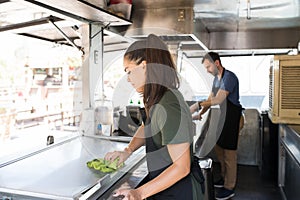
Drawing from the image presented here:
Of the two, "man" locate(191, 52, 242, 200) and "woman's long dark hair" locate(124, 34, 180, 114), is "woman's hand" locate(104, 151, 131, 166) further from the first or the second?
"man" locate(191, 52, 242, 200)

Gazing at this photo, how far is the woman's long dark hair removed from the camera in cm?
146

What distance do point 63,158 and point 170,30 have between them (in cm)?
158

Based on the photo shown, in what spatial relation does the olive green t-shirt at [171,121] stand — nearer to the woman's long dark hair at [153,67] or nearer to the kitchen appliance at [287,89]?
the woman's long dark hair at [153,67]

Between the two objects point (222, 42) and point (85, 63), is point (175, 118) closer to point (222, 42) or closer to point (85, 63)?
point (85, 63)

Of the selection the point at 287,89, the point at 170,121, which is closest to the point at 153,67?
the point at 170,121

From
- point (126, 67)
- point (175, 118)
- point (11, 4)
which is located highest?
point (11, 4)

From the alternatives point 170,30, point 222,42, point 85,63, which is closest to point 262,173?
point 222,42

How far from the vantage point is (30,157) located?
6.59 ft

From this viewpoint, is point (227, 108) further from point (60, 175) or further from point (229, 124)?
point (60, 175)

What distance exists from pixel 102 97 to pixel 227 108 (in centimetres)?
175

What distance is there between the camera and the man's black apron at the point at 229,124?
12.5 feet

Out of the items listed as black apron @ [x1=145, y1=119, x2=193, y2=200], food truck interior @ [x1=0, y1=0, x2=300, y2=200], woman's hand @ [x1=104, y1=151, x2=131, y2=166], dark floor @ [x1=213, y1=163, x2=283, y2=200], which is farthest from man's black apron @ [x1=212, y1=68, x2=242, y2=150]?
black apron @ [x1=145, y1=119, x2=193, y2=200]

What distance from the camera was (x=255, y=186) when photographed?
422 cm

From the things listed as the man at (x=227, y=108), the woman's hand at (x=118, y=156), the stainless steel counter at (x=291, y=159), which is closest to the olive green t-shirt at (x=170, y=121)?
the woman's hand at (x=118, y=156)
